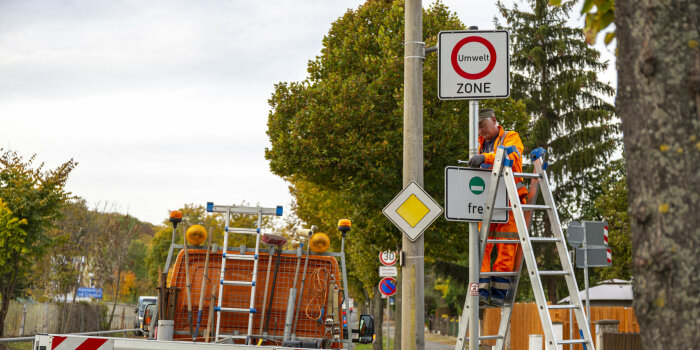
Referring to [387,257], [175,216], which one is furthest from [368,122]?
[175,216]

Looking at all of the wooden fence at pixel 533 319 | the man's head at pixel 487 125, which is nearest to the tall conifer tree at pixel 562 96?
the wooden fence at pixel 533 319

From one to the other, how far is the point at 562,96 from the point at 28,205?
22449mm

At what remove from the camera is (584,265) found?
14258 millimetres

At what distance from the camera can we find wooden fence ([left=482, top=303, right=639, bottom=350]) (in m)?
19.4

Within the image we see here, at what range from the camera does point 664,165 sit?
108 inches

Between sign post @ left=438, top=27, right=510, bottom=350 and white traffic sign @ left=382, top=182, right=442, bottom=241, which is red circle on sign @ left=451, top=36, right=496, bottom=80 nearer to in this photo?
sign post @ left=438, top=27, right=510, bottom=350

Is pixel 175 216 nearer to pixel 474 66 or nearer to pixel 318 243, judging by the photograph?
pixel 318 243

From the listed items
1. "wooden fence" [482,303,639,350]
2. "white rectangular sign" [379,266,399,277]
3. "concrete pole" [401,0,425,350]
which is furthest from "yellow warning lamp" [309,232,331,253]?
"white rectangular sign" [379,266,399,277]

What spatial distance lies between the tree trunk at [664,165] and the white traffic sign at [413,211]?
5.23 meters

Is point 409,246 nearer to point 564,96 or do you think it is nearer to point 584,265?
point 584,265

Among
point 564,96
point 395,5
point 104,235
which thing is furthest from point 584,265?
point 104,235

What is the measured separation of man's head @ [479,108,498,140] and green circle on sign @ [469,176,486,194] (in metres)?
0.79

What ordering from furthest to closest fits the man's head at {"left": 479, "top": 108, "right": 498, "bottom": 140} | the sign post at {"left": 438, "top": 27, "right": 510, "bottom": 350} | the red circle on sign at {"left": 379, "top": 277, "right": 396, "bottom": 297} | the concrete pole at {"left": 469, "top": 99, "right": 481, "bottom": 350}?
the red circle on sign at {"left": 379, "top": 277, "right": 396, "bottom": 297}, the man's head at {"left": 479, "top": 108, "right": 498, "bottom": 140}, the sign post at {"left": 438, "top": 27, "right": 510, "bottom": 350}, the concrete pole at {"left": 469, "top": 99, "right": 481, "bottom": 350}

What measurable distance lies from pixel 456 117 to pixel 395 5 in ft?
12.6
